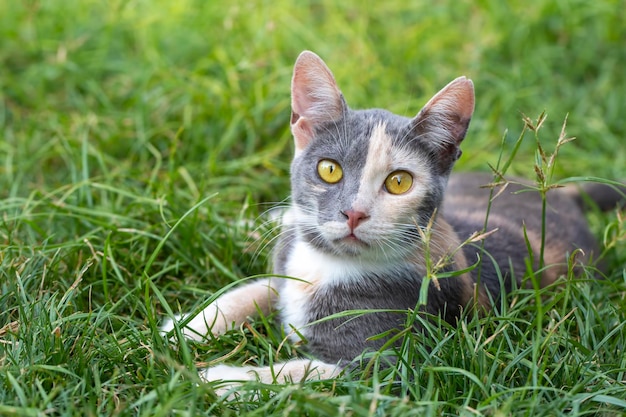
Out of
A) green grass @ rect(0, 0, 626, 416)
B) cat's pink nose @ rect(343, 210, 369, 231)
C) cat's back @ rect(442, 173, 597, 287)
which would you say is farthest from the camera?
cat's back @ rect(442, 173, 597, 287)

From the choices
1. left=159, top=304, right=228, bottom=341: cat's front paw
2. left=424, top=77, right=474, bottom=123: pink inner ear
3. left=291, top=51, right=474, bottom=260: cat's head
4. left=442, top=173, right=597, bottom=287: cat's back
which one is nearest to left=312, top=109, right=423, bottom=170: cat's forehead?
left=291, top=51, right=474, bottom=260: cat's head

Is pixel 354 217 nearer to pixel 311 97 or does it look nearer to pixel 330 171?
pixel 330 171

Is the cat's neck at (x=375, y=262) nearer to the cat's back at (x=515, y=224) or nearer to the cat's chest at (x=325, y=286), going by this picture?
the cat's chest at (x=325, y=286)

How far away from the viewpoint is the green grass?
2324 millimetres

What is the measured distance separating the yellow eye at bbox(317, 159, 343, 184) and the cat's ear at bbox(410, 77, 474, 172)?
1.06ft

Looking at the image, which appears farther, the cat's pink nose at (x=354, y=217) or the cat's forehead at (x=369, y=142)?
the cat's forehead at (x=369, y=142)

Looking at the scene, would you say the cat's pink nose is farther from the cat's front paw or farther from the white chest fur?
the cat's front paw

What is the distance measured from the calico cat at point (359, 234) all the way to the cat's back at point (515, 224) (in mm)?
47

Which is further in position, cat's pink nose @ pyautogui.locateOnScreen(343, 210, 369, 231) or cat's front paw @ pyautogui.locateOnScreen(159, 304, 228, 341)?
cat's front paw @ pyautogui.locateOnScreen(159, 304, 228, 341)

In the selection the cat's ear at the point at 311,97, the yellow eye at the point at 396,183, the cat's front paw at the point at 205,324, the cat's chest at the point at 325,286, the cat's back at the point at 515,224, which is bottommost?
the cat's front paw at the point at 205,324

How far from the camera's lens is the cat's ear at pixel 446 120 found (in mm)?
2592

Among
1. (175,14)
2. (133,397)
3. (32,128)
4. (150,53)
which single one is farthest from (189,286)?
(175,14)

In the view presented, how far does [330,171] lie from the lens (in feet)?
8.74

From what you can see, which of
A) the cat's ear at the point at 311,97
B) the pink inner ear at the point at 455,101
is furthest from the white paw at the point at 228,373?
the pink inner ear at the point at 455,101
